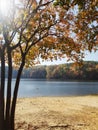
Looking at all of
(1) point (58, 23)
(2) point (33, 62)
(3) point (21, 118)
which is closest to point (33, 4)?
(1) point (58, 23)

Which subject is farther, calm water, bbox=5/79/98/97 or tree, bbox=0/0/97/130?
calm water, bbox=5/79/98/97

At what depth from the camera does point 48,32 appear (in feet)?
53.1

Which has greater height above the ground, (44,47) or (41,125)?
(44,47)

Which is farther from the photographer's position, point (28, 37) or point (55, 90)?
point (55, 90)

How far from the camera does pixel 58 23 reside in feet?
52.4

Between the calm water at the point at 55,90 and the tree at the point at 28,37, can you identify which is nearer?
the tree at the point at 28,37

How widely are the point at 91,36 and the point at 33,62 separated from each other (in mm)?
5725

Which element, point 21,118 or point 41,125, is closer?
point 41,125

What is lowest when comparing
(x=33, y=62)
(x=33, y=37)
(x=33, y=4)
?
(x=33, y=62)

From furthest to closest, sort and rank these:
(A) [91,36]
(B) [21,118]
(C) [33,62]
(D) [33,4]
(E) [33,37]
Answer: (B) [21,118], (C) [33,62], (E) [33,37], (D) [33,4], (A) [91,36]

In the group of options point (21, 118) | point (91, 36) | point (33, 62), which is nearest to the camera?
point (91, 36)

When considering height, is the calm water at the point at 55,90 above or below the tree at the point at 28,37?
below

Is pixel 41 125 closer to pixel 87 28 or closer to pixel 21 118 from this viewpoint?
pixel 21 118

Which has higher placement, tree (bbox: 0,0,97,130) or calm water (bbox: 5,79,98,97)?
tree (bbox: 0,0,97,130)
